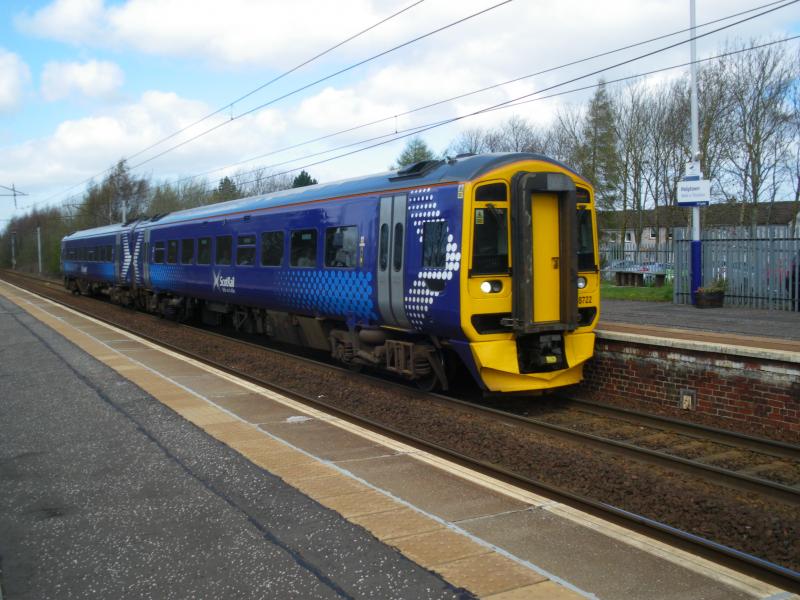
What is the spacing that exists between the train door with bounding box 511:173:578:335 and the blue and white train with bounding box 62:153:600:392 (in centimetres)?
1

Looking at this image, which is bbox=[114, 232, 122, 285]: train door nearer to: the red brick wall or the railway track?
the railway track

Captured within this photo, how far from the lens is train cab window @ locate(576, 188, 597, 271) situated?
9.00 meters

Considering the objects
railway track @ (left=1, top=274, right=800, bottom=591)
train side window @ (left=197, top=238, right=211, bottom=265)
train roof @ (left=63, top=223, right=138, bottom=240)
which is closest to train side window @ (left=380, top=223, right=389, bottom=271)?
railway track @ (left=1, top=274, right=800, bottom=591)

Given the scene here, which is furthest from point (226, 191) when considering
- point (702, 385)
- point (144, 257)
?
point (702, 385)

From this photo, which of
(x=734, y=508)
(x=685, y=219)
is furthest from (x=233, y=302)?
(x=685, y=219)

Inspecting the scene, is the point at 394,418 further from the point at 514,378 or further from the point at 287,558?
the point at 287,558

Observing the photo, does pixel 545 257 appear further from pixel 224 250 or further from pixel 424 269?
pixel 224 250

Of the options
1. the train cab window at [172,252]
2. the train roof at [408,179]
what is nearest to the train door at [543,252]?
the train roof at [408,179]

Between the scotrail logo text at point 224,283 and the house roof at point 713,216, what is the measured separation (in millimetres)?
21706

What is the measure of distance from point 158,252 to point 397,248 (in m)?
12.6

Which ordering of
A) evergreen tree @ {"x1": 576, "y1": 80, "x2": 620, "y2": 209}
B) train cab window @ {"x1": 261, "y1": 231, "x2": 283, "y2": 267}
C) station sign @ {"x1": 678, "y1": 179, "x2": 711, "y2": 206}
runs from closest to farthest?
train cab window @ {"x1": 261, "y1": 231, "x2": 283, "y2": 267} → station sign @ {"x1": 678, "y1": 179, "x2": 711, "y2": 206} → evergreen tree @ {"x1": 576, "y1": 80, "x2": 620, "y2": 209}

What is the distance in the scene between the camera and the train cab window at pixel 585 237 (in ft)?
29.5

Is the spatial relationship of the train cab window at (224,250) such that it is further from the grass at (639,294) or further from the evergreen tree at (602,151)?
the evergreen tree at (602,151)

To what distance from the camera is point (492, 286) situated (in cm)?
820
